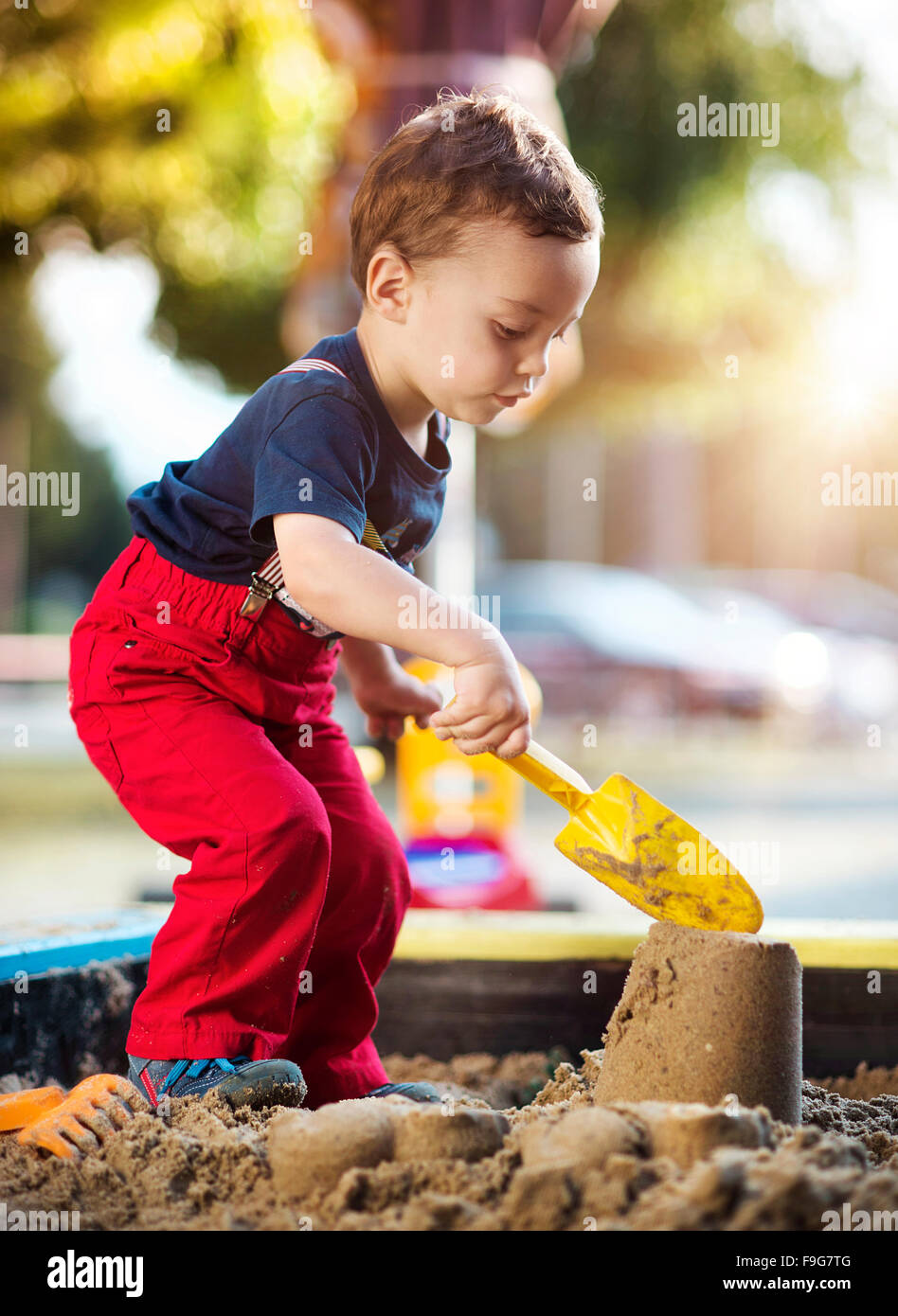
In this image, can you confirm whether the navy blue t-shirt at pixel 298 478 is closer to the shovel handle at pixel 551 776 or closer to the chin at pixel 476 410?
the chin at pixel 476 410

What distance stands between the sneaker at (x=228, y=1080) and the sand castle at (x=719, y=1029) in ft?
1.01

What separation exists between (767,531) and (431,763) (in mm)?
13967

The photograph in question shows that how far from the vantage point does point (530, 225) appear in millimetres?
1236

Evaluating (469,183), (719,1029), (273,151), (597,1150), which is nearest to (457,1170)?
(597,1150)

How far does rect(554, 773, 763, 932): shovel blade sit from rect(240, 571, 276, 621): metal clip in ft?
1.30

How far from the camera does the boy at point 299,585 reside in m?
1.17

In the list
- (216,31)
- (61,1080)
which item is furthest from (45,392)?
(61,1080)

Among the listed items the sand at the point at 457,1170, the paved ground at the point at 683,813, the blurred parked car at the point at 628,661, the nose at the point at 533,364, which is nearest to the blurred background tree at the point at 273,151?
the blurred parked car at the point at 628,661

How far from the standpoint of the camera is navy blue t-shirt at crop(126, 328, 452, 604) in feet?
3.93

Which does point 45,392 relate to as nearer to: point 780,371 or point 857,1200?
point 780,371

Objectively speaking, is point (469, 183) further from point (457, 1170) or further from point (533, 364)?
point (457, 1170)

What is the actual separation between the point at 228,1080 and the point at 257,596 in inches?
19.1

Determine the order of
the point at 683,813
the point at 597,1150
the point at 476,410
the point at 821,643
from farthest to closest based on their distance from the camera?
the point at 821,643 → the point at 683,813 → the point at 476,410 → the point at 597,1150

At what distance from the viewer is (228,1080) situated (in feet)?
4.01
